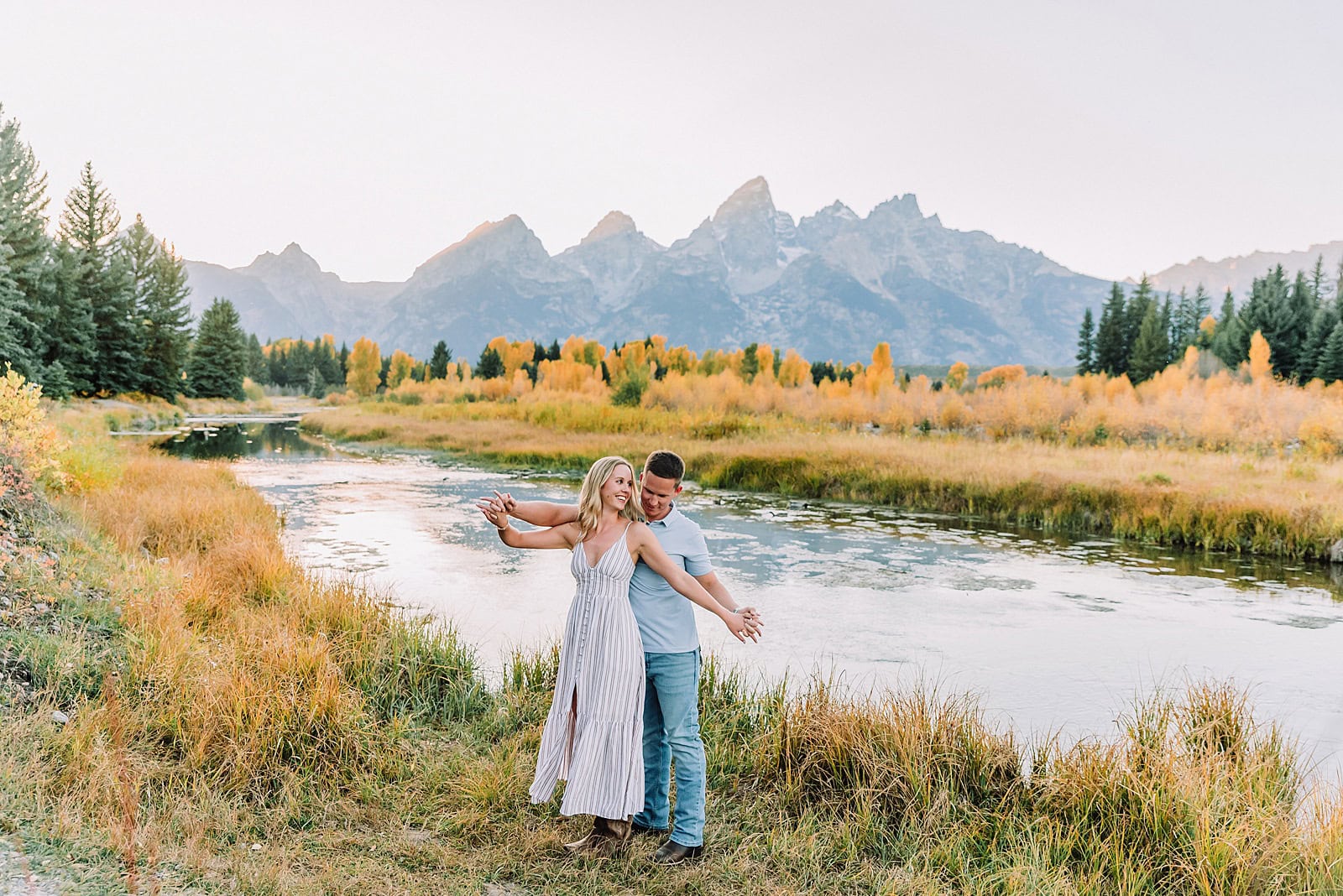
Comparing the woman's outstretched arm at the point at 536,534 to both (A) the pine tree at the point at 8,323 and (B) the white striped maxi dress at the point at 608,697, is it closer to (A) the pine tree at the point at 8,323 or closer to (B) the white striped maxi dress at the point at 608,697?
(B) the white striped maxi dress at the point at 608,697

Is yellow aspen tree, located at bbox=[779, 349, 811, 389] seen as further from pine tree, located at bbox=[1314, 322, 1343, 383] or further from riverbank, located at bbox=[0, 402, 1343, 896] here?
riverbank, located at bbox=[0, 402, 1343, 896]

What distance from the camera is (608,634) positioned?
3.76 metres

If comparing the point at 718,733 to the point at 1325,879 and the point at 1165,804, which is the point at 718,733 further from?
the point at 1325,879

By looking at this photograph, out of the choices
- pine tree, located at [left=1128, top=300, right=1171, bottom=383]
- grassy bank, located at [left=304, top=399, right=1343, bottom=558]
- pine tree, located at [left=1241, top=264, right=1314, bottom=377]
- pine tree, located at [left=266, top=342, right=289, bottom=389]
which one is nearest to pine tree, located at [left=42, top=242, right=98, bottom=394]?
grassy bank, located at [left=304, top=399, right=1343, bottom=558]

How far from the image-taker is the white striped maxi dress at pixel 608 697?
148 inches

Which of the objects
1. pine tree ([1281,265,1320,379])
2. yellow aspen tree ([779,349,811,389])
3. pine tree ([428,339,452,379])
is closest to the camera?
pine tree ([1281,265,1320,379])

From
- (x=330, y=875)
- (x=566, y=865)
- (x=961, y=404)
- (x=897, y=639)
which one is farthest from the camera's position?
(x=961, y=404)

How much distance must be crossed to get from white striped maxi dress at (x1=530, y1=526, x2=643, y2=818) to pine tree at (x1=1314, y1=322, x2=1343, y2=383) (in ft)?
170

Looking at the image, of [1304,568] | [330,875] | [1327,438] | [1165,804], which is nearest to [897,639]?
[1165,804]

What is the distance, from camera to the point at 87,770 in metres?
4.14

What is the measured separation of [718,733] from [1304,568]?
12022 millimetres

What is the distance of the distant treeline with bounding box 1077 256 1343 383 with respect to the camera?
47625mm

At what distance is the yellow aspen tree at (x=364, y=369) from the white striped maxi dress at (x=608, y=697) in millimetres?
87651

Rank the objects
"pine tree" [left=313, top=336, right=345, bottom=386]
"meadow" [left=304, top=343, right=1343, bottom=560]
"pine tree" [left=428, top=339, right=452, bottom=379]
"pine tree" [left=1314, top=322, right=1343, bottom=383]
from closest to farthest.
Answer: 1. "meadow" [left=304, top=343, right=1343, bottom=560]
2. "pine tree" [left=1314, top=322, right=1343, bottom=383]
3. "pine tree" [left=428, top=339, right=452, bottom=379]
4. "pine tree" [left=313, top=336, right=345, bottom=386]
